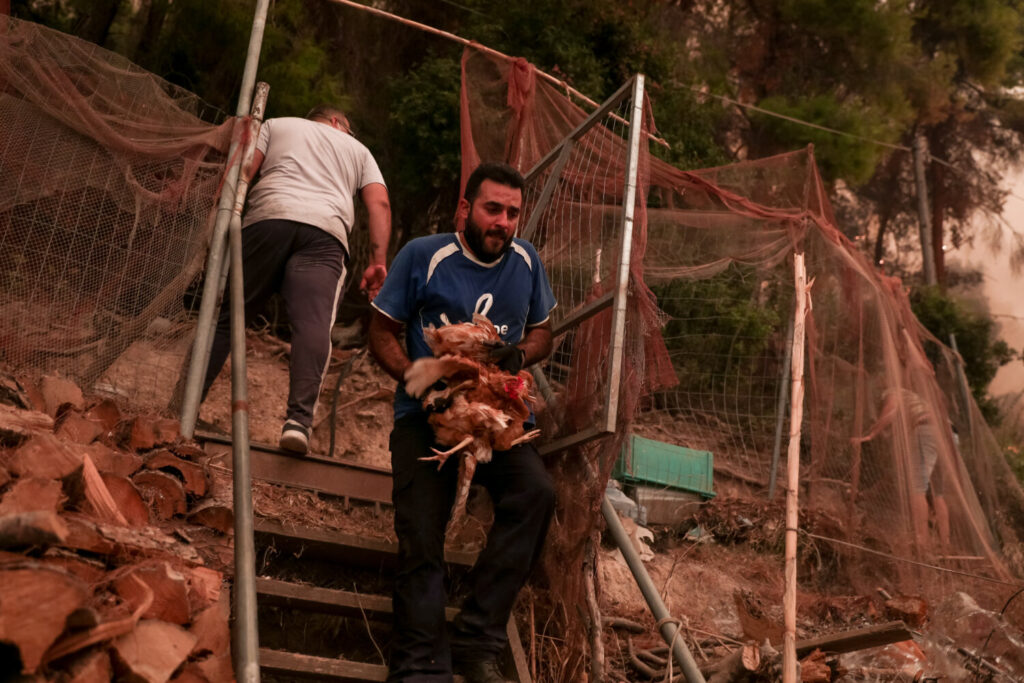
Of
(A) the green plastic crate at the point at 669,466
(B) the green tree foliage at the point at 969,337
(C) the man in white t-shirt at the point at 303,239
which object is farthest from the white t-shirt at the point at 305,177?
(B) the green tree foliage at the point at 969,337

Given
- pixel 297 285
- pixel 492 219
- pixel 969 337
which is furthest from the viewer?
pixel 969 337

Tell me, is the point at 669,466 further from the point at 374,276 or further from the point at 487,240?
the point at 487,240

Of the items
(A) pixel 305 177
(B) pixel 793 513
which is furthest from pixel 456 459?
(A) pixel 305 177

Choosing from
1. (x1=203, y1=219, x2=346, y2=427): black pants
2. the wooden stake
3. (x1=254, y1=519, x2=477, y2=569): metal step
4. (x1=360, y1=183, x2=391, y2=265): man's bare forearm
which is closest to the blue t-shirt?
(x1=254, y1=519, x2=477, y2=569): metal step

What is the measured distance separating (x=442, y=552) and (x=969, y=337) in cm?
963

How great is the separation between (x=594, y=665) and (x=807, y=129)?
348 inches

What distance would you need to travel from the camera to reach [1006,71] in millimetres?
14766

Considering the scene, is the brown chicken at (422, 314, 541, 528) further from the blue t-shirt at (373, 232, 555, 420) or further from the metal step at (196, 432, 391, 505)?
the metal step at (196, 432, 391, 505)

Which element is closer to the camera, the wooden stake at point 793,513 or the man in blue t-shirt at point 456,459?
the man in blue t-shirt at point 456,459

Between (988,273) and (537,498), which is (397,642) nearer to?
(537,498)

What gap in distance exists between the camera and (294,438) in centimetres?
392

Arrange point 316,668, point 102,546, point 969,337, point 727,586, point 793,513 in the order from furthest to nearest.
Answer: point 969,337 → point 727,586 → point 793,513 → point 316,668 → point 102,546

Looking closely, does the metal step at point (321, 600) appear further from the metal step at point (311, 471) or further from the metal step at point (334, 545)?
the metal step at point (311, 471)

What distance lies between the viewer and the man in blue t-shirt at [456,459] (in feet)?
9.93
